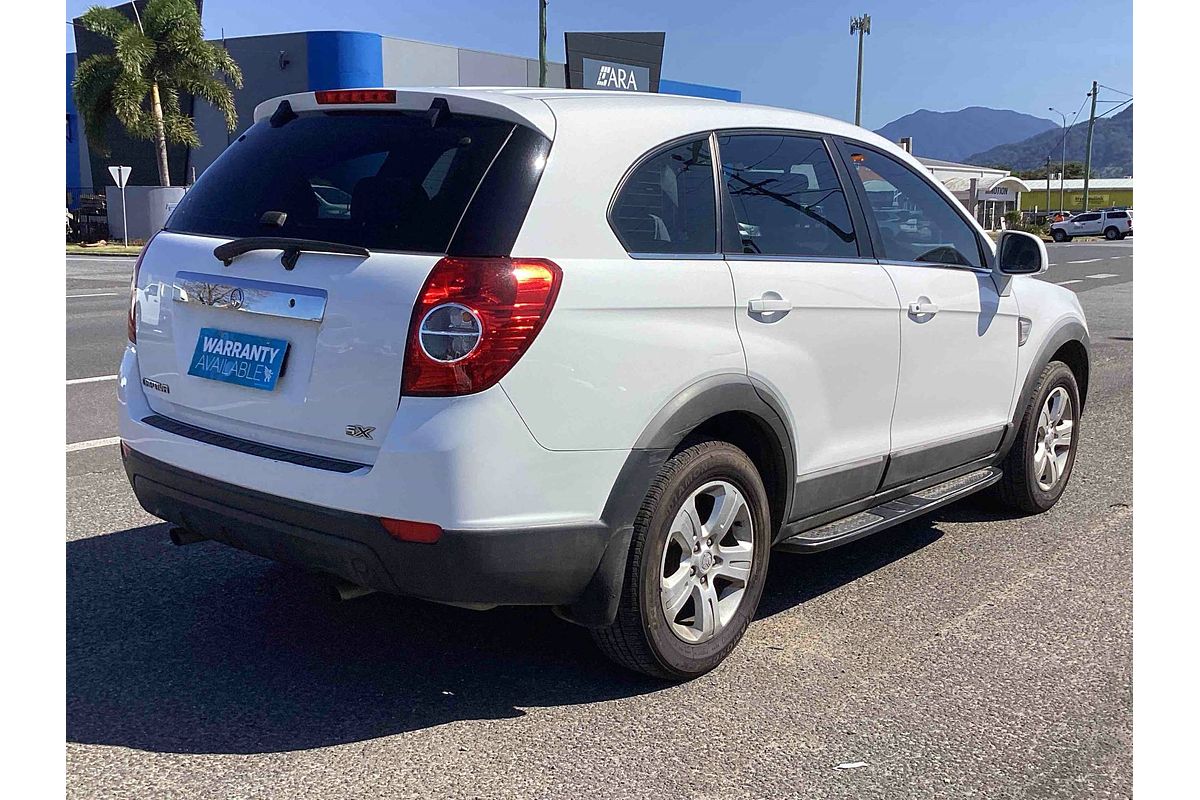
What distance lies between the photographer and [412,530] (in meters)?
3.02

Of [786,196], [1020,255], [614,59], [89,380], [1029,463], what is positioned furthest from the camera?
[614,59]

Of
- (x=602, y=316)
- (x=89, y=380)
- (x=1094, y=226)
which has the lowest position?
(x=89, y=380)

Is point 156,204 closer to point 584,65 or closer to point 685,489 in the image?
point 584,65

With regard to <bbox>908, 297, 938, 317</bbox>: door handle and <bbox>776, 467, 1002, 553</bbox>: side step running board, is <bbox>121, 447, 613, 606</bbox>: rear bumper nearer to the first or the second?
<bbox>776, 467, 1002, 553</bbox>: side step running board

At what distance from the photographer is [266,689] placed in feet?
11.4

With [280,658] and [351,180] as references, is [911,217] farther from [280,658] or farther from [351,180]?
[280,658]

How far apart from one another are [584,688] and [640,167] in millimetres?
1607

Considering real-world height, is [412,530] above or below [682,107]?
below

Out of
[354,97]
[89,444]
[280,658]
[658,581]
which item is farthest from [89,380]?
[658,581]

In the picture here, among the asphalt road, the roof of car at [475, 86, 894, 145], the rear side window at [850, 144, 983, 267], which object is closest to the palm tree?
the asphalt road

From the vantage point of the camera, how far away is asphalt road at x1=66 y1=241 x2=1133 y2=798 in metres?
3.01

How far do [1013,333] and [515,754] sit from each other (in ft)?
10.3

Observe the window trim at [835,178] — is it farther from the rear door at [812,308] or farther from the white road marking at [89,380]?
the white road marking at [89,380]
